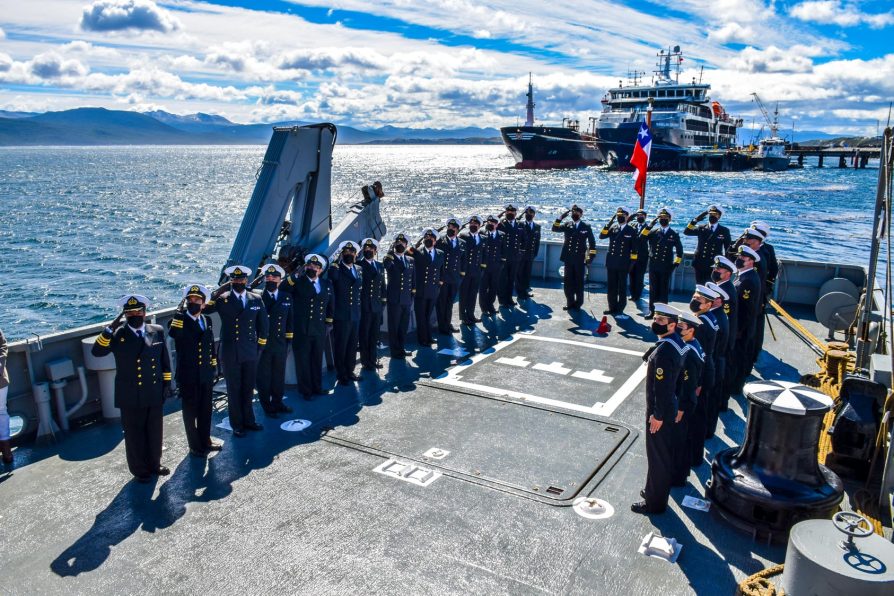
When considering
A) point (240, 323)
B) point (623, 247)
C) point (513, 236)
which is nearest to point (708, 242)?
point (623, 247)

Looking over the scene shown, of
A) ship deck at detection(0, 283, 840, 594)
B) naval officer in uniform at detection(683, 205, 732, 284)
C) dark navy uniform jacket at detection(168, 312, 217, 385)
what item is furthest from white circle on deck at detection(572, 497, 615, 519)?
naval officer in uniform at detection(683, 205, 732, 284)

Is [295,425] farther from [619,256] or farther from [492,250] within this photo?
[619,256]

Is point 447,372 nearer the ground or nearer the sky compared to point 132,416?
nearer the ground

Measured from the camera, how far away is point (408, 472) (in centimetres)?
562

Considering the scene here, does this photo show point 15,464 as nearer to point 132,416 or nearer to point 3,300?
point 132,416

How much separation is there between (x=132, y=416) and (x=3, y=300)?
2154cm

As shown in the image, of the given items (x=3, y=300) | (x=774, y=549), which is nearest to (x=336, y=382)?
(x=774, y=549)

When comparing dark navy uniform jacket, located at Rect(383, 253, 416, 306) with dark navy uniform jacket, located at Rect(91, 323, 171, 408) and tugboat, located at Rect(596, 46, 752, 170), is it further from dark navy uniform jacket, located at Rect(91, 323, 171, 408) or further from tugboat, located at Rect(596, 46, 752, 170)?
tugboat, located at Rect(596, 46, 752, 170)

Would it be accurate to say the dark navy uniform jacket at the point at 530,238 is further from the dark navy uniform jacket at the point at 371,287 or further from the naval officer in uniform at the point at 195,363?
the naval officer in uniform at the point at 195,363

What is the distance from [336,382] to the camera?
7.95 metres

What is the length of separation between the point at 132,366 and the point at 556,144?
82.6 meters

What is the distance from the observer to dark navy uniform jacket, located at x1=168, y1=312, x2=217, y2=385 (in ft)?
19.1

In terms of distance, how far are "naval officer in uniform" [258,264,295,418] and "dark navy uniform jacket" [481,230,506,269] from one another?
430cm

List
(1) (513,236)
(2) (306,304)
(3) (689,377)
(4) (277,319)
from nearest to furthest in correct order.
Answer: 1. (3) (689,377)
2. (4) (277,319)
3. (2) (306,304)
4. (1) (513,236)
